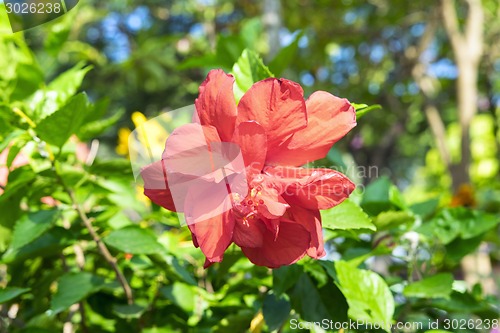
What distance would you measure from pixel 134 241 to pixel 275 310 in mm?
208

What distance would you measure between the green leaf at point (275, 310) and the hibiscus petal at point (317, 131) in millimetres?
212

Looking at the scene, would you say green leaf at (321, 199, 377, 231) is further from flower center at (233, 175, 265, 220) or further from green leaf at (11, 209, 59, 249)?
green leaf at (11, 209, 59, 249)

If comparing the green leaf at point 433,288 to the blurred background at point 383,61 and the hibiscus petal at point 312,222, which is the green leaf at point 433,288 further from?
the blurred background at point 383,61

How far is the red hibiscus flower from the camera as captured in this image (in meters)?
0.52

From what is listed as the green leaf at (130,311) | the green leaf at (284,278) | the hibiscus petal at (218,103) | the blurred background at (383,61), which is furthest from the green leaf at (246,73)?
the blurred background at (383,61)

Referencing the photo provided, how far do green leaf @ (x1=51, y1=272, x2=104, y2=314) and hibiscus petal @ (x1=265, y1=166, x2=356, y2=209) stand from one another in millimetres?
330

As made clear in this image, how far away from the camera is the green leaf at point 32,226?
2.22ft

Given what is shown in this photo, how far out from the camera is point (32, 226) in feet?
2.30

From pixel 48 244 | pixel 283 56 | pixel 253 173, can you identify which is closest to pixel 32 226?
pixel 48 244

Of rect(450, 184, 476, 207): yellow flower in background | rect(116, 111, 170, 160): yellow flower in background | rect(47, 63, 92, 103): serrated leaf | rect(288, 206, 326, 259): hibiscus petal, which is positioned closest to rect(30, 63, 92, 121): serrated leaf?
rect(47, 63, 92, 103): serrated leaf

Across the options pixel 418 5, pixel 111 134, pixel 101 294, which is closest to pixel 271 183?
pixel 101 294

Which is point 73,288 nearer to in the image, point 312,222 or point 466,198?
point 312,222

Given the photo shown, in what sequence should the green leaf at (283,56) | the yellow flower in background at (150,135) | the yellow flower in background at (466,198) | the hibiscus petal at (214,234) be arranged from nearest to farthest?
the hibiscus petal at (214,234) < the yellow flower in background at (150,135) < the green leaf at (283,56) < the yellow flower in background at (466,198)

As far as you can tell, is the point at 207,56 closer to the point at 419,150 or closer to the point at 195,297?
the point at 195,297
